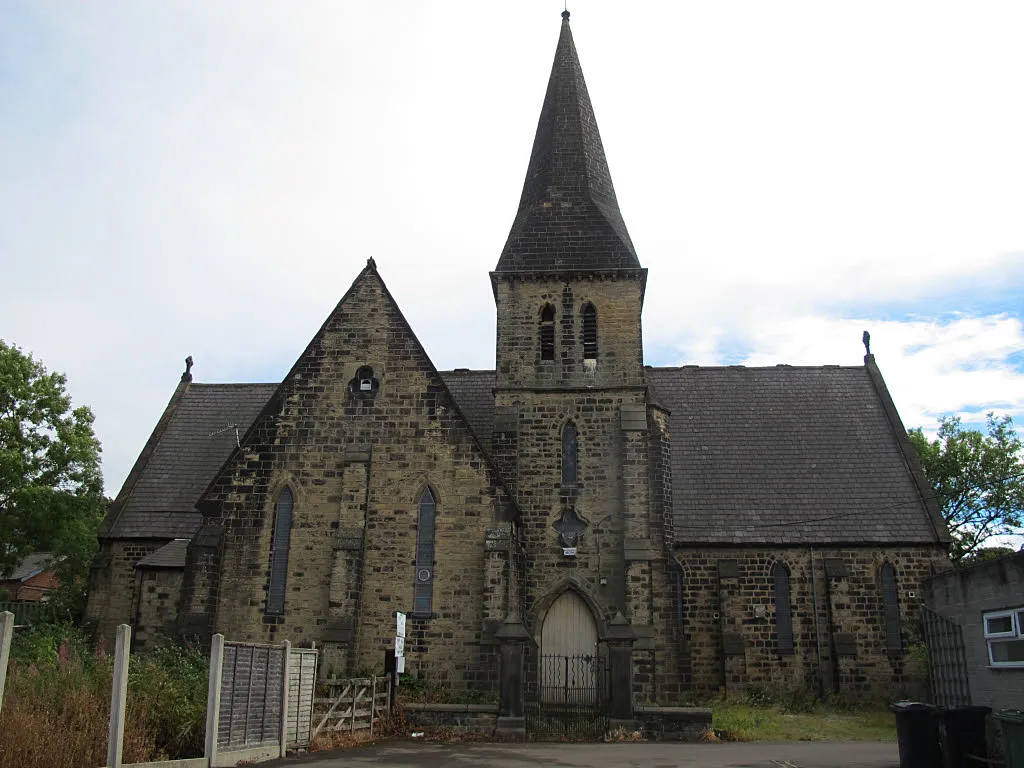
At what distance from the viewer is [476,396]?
1105 inches

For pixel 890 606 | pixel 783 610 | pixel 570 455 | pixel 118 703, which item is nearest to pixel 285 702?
pixel 118 703

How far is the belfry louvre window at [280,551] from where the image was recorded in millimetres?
20234

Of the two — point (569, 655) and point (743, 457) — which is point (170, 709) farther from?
point (743, 457)

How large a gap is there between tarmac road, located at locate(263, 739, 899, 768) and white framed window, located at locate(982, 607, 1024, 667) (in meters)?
2.42

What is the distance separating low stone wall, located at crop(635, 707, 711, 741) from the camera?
16.9m

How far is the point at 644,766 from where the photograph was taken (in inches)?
518

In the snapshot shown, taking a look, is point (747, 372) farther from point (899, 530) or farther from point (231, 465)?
point (231, 465)

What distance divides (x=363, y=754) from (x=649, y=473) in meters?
10.6

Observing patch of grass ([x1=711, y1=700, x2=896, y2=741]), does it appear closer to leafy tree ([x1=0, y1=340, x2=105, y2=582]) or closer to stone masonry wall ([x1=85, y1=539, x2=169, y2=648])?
stone masonry wall ([x1=85, y1=539, x2=169, y2=648])

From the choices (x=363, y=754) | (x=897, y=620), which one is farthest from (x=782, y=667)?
(x=363, y=754)

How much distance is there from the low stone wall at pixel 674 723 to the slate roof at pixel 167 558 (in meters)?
13.2

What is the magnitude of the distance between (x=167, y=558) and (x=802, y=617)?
58.7ft

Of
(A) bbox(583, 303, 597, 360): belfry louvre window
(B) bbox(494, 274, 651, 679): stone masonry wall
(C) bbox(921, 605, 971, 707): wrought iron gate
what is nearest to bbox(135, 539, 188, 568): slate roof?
(B) bbox(494, 274, 651, 679): stone masonry wall

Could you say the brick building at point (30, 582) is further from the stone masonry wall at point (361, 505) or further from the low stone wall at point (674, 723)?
the low stone wall at point (674, 723)
